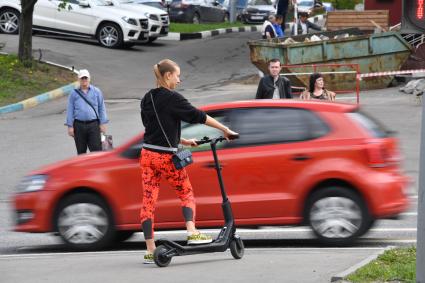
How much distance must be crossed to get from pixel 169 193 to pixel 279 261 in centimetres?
177

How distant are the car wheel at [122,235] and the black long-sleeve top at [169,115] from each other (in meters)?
2.16

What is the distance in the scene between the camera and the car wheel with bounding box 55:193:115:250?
1092 centimetres

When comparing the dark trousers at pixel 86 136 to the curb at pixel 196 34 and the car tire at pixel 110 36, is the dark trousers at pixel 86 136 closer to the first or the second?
the car tire at pixel 110 36

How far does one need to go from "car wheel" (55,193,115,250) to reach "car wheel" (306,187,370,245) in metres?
2.04

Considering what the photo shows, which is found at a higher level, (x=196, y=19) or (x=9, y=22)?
(x=9, y=22)

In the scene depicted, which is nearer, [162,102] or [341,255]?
[162,102]

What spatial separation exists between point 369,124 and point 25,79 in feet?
57.1

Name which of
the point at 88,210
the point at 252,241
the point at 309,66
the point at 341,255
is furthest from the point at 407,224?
the point at 309,66

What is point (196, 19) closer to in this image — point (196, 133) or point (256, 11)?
point (256, 11)

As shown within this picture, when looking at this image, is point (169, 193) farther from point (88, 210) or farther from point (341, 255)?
point (341, 255)

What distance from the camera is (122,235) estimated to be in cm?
1125

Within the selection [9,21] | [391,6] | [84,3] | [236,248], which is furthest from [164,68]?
[391,6]

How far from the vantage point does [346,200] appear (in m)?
10.5

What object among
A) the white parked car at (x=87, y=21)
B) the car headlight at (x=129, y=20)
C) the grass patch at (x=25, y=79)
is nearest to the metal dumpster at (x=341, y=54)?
the grass patch at (x=25, y=79)
